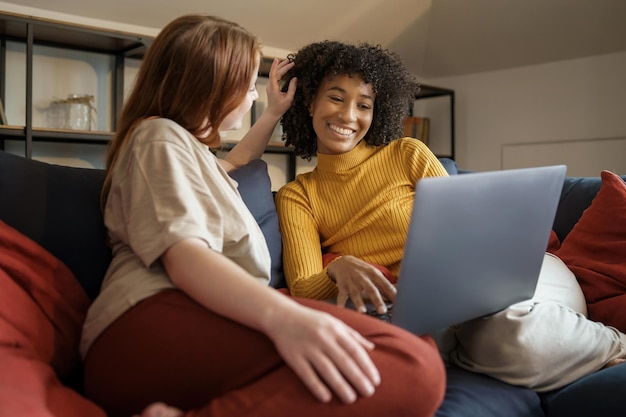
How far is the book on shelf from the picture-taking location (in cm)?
467

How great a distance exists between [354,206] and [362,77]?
34cm

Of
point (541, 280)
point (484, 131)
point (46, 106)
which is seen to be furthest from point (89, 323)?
point (484, 131)

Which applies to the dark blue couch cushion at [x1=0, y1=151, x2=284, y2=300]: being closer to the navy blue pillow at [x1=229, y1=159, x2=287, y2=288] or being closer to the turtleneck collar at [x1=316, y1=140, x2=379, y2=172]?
the navy blue pillow at [x1=229, y1=159, x2=287, y2=288]

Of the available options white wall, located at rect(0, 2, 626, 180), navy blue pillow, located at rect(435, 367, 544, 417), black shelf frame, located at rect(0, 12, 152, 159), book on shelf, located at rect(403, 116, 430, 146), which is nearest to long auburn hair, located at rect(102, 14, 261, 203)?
navy blue pillow, located at rect(435, 367, 544, 417)

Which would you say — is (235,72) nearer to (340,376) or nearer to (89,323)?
(89,323)

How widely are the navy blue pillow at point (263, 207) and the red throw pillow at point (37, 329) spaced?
49cm

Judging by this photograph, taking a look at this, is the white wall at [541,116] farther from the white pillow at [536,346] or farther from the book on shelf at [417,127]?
the white pillow at [536,346]

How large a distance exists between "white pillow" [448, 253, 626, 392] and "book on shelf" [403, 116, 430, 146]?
347 centimetres

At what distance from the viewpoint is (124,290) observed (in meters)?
→ 0.90

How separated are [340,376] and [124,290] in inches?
14.2

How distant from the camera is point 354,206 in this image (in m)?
1.58

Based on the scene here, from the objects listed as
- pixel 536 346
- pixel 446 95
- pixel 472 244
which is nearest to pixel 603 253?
pixel 536 346

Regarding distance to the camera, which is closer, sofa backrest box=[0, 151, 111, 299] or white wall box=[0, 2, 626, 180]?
sofa backrest box=[0, 151, 111, 299]

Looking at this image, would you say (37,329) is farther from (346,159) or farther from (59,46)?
(59,46)
